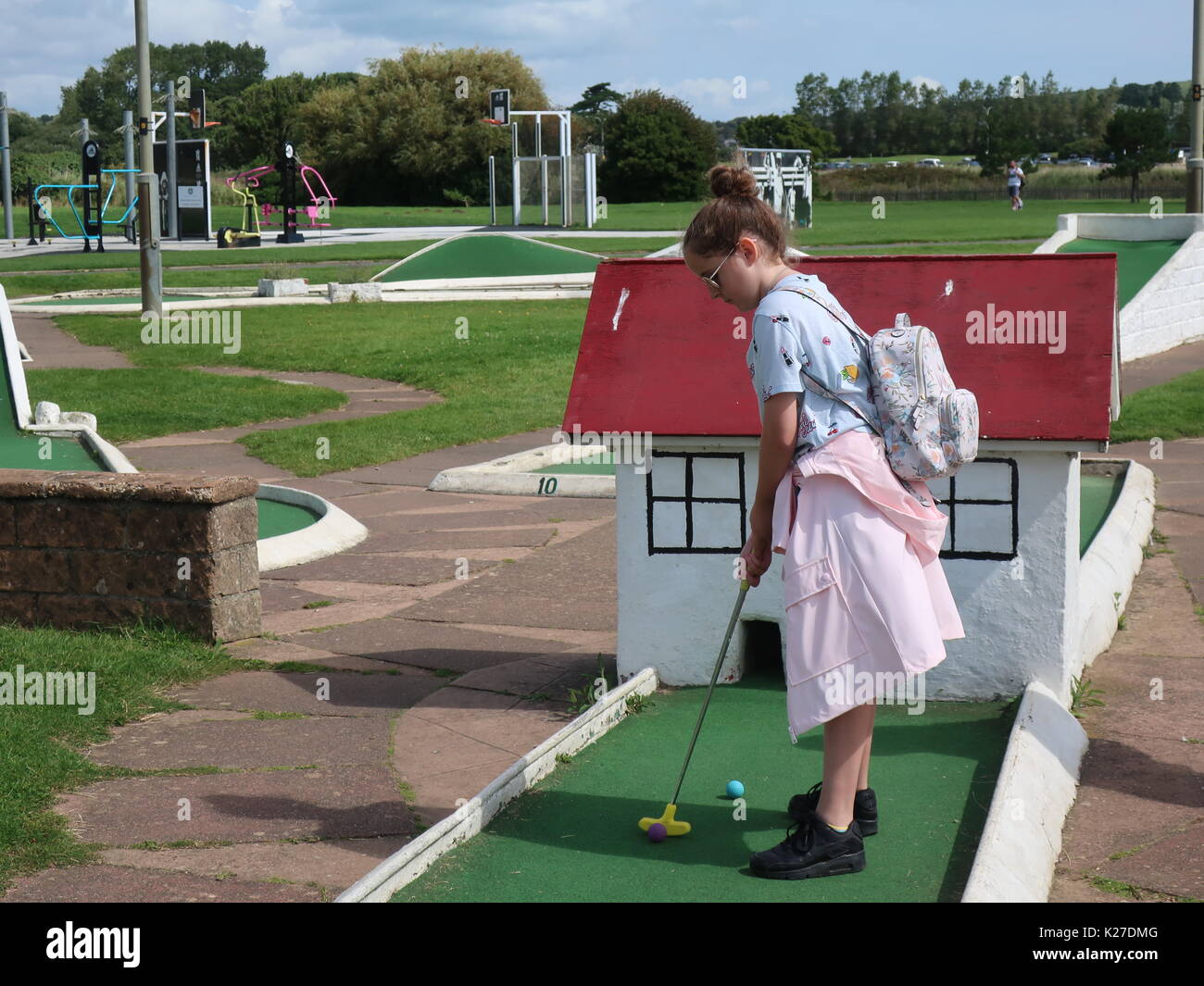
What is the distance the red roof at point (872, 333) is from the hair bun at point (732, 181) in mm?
1207

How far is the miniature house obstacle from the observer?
5262 millimetres

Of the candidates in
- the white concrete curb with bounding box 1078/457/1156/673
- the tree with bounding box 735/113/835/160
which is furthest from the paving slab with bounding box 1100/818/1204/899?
the tree with bounding box 735/113/835/160

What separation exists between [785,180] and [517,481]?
30.4 metres

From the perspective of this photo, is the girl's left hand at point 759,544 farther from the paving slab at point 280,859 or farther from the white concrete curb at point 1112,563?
the white concrete curb at point 1112,563

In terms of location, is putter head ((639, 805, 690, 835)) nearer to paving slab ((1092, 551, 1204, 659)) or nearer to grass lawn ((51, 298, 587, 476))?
paving slab ((1092, 551, 1204, 659))

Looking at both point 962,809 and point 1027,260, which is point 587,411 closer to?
point 1027,260

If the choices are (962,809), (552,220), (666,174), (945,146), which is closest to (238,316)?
(962,809)

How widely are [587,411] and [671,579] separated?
30.3 inches

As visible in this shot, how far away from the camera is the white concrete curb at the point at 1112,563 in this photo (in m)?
→ 6.26

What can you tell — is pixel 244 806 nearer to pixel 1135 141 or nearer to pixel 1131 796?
pixel 1131 796

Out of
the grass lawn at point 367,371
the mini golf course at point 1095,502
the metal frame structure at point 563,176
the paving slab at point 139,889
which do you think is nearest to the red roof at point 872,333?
the paving slab at point 139,889

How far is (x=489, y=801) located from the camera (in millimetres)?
4250

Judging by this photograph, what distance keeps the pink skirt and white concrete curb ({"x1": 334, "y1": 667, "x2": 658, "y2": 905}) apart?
1.02 meters

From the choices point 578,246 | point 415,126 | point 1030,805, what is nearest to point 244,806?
point 1030,805
